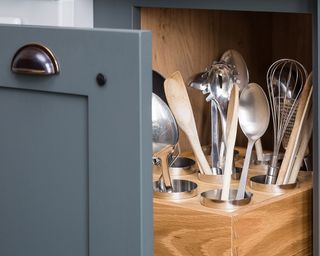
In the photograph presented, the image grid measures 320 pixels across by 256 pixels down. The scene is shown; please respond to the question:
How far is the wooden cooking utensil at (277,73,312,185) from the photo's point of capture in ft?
3.85

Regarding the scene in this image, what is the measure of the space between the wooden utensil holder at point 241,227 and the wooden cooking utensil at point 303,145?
0.02 metres

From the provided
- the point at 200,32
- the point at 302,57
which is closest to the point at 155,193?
the point at 200,32

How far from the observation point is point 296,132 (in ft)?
3.91

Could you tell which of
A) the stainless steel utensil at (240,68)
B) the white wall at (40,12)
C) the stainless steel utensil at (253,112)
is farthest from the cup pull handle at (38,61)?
the stainless steel utensil at (240,68)

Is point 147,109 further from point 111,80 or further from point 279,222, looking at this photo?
point 279,222

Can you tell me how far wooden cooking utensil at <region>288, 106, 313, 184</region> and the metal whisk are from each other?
0.10 ft

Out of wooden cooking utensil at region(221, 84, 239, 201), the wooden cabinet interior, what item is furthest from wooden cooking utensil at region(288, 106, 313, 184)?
the wooden cabinet interior

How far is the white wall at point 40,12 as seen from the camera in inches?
47.0

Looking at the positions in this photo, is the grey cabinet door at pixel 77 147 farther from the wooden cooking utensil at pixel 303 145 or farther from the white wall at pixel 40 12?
the wooden cooking utensil at pixel 303 145

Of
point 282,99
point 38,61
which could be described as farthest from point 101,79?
point 282,99

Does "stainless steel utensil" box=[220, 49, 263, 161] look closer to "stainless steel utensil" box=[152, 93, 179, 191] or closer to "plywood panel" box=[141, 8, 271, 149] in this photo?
"plywood panel" box=[141, 8, 271, 149]

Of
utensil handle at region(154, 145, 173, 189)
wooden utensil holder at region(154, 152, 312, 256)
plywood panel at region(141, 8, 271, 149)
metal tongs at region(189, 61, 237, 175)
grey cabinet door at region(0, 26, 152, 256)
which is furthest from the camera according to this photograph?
plywood panel at region(141, 8, 271, 149)

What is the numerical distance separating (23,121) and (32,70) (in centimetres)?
9

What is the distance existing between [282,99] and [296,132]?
17 centimetres
